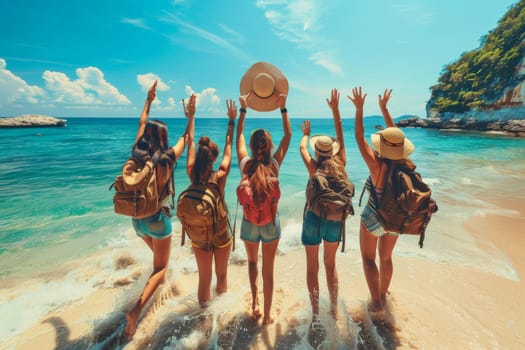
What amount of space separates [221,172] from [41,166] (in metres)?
18.9

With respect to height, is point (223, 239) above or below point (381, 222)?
below

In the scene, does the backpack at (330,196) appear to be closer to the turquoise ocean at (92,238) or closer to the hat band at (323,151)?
the hat band at (323,151)

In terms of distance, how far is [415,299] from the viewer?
339cm

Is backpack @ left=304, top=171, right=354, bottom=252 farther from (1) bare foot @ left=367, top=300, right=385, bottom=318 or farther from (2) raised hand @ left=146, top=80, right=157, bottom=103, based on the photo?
(2) raised hand @ left=146, top=80, right=157, bottom=103

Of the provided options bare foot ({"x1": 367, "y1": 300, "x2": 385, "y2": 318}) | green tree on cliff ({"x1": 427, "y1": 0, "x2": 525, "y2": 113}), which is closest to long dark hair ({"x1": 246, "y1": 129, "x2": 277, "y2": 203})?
bare foot ({"x1": 367, "y1": 300, "x2": 385, "y2": 318})

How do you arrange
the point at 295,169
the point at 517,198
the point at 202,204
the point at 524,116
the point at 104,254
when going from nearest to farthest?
the point at 202,204 < the point at 104,254 < the point at 517,198 < the point at 295,169 < the point at 524,116

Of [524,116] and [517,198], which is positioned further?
[524,116]

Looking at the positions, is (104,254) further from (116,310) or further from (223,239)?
(223,239)

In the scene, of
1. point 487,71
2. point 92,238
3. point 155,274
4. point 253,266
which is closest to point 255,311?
point 253,266

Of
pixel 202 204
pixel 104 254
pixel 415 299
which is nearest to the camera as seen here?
pixel 202 204

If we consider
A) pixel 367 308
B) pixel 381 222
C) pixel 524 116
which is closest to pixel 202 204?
pixel 381 222

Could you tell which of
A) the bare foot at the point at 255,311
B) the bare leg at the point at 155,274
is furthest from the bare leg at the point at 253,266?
the bare leg at the point at 155,274

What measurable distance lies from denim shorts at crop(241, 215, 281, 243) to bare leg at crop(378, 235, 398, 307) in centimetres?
133

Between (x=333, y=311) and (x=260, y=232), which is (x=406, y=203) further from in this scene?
(x=333, y=311)
